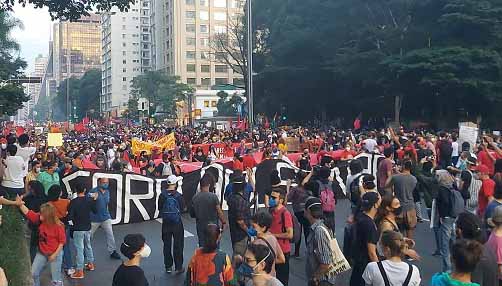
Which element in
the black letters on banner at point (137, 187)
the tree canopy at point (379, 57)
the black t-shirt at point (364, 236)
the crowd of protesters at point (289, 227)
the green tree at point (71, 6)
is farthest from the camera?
the tree canopy at point (379, 57)

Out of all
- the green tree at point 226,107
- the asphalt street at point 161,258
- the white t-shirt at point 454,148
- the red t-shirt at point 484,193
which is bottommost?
the asphalt street at point 161,258

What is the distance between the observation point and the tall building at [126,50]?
483ft

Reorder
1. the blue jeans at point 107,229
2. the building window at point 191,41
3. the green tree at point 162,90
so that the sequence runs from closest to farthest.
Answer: the blue jeans at point 107,229, the green tree at point 162,90, the building window at point 191,41

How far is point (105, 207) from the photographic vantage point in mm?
10273

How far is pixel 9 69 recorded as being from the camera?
1687 inches

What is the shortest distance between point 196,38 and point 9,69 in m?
81.7

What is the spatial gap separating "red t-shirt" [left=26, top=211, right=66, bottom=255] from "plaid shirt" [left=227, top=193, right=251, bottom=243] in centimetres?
223

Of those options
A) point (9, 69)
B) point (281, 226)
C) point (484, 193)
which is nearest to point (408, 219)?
point (484, 193)

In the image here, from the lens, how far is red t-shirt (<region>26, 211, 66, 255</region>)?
25.9ft

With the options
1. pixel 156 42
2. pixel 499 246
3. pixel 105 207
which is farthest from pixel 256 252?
pixel 156 42

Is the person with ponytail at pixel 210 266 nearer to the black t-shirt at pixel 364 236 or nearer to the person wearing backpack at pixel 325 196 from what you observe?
the black t-shirt at pixel 364 236

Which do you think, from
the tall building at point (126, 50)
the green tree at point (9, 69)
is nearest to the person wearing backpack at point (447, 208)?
the green tree at point (9, 69)

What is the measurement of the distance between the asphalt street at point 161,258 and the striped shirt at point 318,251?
2.54 m

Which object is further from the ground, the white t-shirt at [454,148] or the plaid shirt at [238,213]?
the white t-shirt at [454,148]
